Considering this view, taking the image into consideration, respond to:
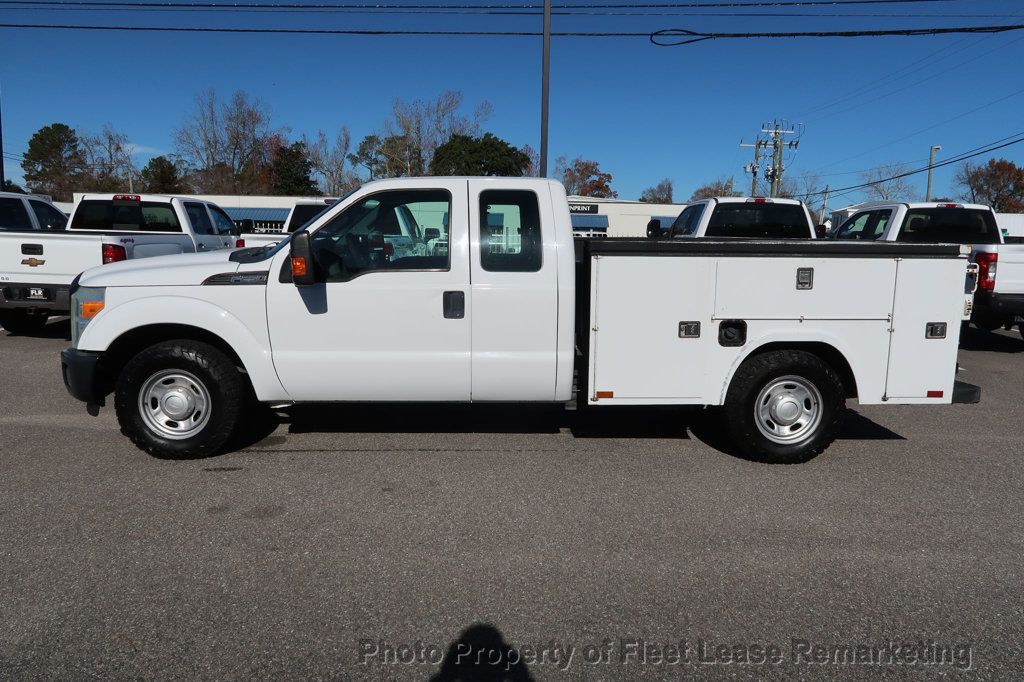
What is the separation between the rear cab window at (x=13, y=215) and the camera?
40.2 feet

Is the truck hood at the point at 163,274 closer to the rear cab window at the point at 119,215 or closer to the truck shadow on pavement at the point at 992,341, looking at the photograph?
the rear cab window at the point at 119,215

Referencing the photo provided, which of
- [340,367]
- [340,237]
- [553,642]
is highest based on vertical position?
[340,237]

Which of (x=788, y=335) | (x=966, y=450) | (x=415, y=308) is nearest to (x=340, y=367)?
(x=415, y=308)

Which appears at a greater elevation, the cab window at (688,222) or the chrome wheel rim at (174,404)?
the cab window at (688,222)

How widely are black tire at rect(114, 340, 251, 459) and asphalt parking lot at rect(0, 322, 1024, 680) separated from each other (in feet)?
0.67

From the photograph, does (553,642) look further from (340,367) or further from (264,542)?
(340,367)

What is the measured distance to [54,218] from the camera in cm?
1356

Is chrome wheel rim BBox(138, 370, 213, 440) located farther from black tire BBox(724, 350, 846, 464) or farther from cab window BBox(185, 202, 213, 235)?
cab window BBox(185, 202, 213, 235)

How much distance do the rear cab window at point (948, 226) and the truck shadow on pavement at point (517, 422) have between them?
18.3ft

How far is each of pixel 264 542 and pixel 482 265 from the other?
7.53 ft

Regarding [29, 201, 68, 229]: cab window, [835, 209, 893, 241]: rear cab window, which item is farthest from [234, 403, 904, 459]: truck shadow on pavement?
[29, 201, 68, 229]: cab window

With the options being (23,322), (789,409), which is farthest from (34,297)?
(789,409)

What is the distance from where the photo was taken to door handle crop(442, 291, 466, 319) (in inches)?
204

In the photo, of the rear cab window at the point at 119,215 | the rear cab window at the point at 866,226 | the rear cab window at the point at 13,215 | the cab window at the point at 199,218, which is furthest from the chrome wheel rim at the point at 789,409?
the rear cab window at the point at 13,215
